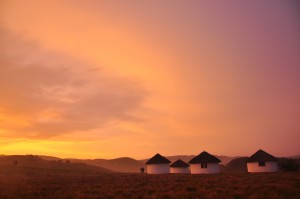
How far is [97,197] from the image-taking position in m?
19.9

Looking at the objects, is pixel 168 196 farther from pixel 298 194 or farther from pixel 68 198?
pixel 298 194

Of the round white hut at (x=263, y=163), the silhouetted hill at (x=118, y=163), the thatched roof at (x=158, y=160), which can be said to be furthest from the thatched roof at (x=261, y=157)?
the silhouetted hill at (x=118, y=163)

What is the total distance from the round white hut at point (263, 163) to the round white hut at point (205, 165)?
6.20 metres

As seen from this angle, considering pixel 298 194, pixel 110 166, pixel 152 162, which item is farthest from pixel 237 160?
pixel 110 166

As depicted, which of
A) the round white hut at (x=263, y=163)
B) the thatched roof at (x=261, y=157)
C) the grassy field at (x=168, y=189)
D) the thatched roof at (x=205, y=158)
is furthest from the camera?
the thatched roof at (x=205, y=158)

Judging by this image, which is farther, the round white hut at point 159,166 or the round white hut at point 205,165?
the round white hut at point 159,166

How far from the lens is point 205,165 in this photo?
54781mm

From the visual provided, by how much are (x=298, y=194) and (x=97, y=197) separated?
1311 centimetres

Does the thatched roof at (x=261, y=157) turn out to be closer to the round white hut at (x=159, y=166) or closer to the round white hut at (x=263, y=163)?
the round white hut at (x=263, y=163)

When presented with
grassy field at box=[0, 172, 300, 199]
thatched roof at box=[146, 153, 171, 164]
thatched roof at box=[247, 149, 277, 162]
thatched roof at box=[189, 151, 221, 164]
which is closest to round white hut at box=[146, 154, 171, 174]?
thatched roof at box=[146, 153, 171, 164]

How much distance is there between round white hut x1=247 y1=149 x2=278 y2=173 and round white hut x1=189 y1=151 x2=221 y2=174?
20.3ft

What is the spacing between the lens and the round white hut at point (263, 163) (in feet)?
168

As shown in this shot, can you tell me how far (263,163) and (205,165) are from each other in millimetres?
10345

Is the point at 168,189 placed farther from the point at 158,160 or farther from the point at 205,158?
the point at 158,160
